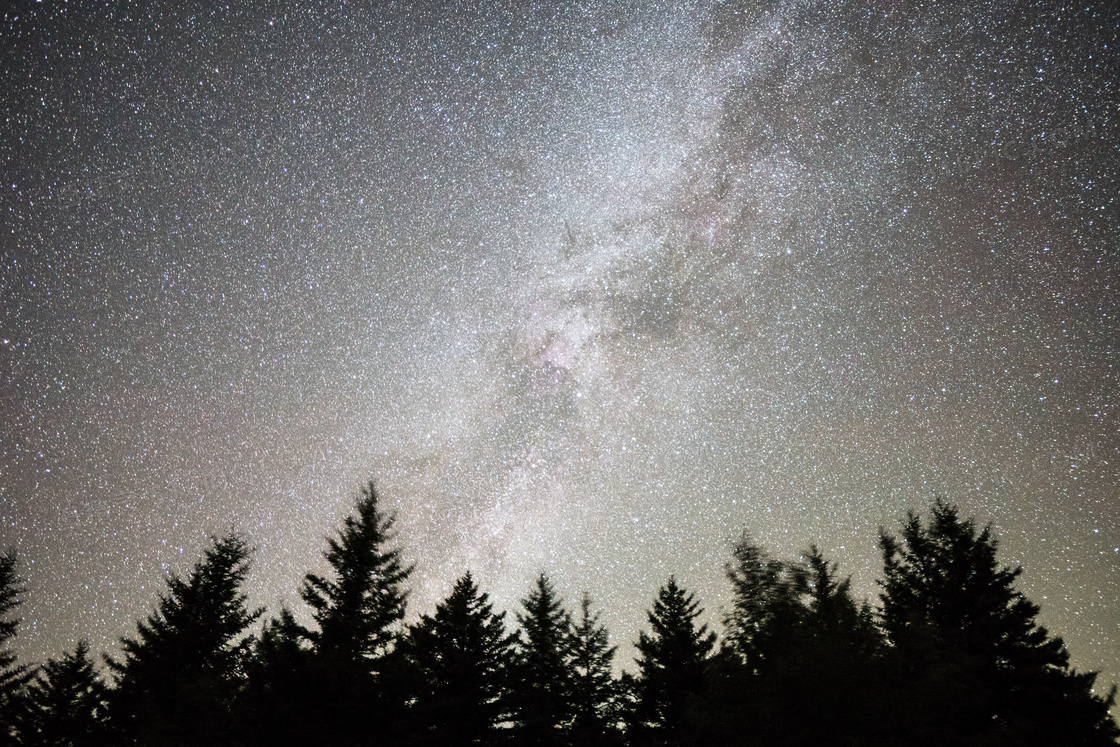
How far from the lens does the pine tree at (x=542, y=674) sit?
61.4 ft

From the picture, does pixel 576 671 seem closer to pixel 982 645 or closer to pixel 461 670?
pixel 461 670

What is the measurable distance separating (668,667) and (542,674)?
539 cm

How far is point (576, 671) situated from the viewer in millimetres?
22016

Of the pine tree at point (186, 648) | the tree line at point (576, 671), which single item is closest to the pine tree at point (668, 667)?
the tree line at point (576, 671)

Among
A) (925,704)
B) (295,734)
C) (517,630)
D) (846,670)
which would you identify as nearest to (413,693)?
(295,734)

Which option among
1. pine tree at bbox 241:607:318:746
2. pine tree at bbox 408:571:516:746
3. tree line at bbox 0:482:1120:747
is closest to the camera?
tree line at bbox 0:482:1120:747

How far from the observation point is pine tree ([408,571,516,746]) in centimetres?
1670

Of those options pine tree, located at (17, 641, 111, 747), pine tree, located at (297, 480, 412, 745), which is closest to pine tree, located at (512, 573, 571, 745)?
pine tree, located at (297, 480, 412, 745)

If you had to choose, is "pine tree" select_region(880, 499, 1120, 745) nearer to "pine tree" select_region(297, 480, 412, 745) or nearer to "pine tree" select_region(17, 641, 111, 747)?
"pine tree" select_region(297, 480, 412, 745)

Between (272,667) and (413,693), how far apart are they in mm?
4283

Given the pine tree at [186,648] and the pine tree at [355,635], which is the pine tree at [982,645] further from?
the pine tree at [186,648]

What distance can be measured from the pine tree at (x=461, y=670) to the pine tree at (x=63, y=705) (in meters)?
10.7

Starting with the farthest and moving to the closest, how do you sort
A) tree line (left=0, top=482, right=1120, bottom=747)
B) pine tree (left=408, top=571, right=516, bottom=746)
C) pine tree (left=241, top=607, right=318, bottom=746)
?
1. pine tree (left=408, top=571, right=516, bottom=746)
2. pine tree (left=241, top=607, right=318, bottom=746)
3. tree line (left=0, top=482, right=1120, bottom=747)

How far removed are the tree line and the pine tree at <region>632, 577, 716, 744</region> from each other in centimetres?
8
